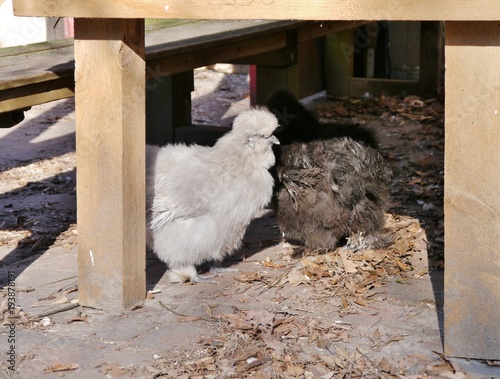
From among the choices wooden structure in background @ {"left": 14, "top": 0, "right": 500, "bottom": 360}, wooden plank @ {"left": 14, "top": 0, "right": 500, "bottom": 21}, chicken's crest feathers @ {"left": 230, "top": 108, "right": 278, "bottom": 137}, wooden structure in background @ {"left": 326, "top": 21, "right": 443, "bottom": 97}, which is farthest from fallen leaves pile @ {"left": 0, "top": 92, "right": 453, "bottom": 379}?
wooden structure in background @ {"left": 326, "top": 21, "right": 443, "bottom": 97}

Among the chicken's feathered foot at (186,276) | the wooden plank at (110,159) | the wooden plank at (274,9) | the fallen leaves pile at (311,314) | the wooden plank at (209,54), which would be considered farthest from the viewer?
the wooden plank at (209,54)

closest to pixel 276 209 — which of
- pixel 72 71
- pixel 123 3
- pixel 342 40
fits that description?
pixel 72 71

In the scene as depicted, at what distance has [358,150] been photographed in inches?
188

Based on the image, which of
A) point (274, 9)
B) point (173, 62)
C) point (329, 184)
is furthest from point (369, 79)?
point (274, 9)

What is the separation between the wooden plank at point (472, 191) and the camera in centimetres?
317

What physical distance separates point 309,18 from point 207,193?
129 centimetres

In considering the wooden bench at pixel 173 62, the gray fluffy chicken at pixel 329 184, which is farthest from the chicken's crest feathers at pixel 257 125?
the wooden bench at pixel 173 62

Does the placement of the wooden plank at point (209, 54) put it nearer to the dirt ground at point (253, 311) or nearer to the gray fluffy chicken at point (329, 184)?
the gray fluffy chicken at point (329, 184)

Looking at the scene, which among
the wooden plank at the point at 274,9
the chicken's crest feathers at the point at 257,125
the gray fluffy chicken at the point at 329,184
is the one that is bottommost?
the gray fluffy chicken at the point at 329,184

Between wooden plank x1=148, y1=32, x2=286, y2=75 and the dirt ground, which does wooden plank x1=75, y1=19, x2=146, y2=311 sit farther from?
wooden plank x1=148, y1=32, x2=286, y2=75

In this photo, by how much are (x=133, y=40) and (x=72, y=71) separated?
2.73 ft

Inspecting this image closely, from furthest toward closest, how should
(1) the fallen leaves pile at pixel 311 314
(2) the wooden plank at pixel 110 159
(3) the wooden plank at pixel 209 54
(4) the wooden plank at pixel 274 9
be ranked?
(3) the wooden plank at pixel 209 54, (2) the wooden plank at pixel 110 159, (1) the fallen leaves pile at pixel 311 314, (4) the wooden plank at pixel 274 9

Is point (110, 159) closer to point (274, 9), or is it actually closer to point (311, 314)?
point (274, 9)

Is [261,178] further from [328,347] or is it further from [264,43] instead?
[264,43]
